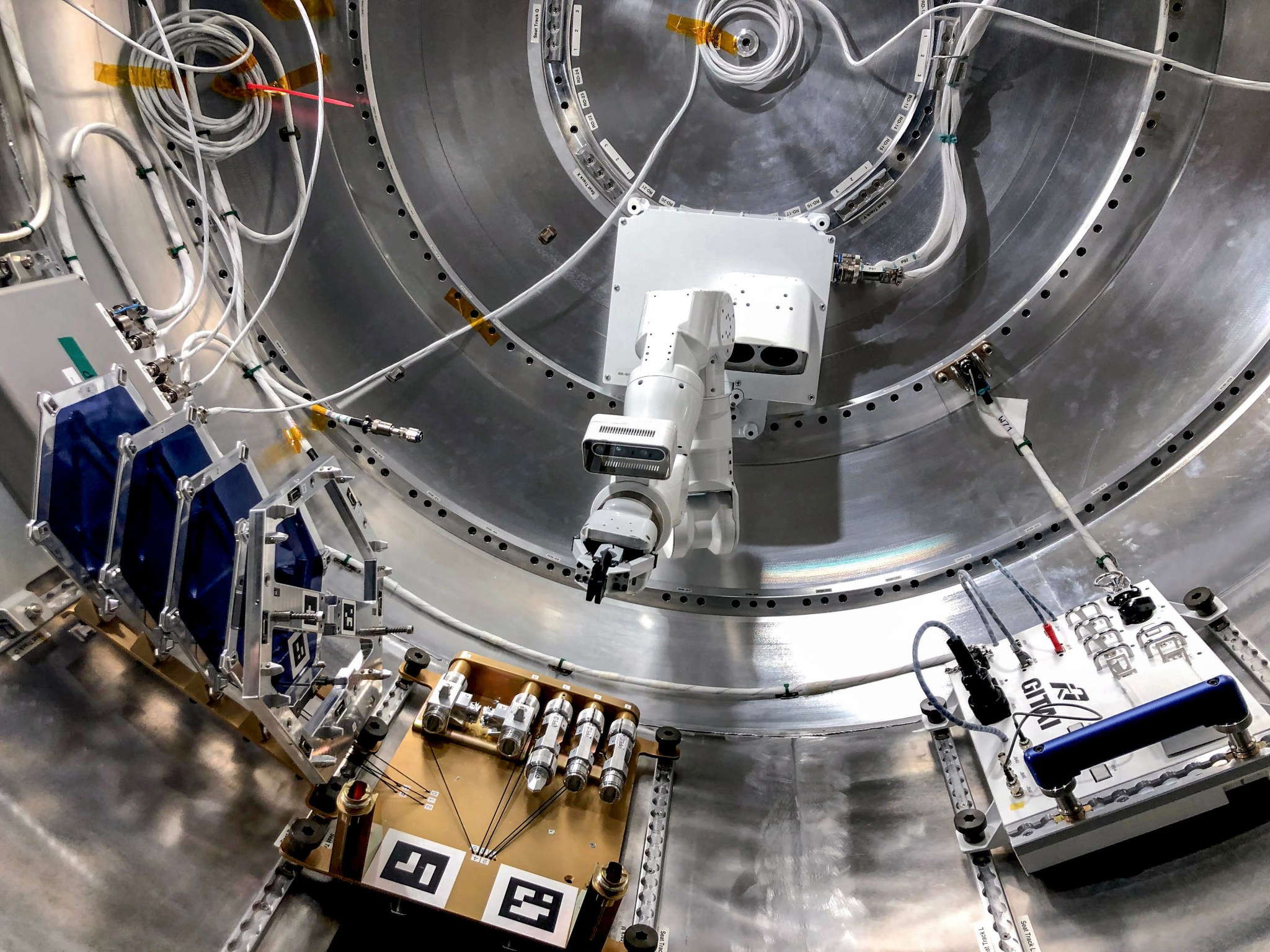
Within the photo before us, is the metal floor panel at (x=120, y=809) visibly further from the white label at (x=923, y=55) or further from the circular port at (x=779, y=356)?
the white label at (x=923, y=55)

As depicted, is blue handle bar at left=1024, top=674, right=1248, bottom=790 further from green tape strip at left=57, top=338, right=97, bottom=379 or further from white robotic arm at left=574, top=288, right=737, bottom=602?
green tape strip at left=57, top=338, right=97, bottom=379

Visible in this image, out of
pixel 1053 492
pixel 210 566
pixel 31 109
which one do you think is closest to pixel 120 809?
pixel 210 566

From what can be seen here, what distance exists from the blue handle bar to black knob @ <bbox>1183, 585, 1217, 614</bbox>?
54cm

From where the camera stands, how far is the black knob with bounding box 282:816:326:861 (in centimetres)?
171

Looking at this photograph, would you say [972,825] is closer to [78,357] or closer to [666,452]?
[666,452]

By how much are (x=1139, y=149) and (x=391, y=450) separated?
2261mm

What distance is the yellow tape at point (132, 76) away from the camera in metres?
2.11

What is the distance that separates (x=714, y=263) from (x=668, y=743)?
1.26m

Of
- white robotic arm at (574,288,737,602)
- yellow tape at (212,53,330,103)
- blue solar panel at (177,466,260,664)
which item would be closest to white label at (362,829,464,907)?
blue solar panel at (177,466,260,664)

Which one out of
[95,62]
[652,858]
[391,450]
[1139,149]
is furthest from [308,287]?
[1139,149]

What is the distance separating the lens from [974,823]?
1.82m

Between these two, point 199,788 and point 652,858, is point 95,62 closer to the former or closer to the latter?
point 199,788

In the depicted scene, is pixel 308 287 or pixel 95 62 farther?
pixel 308 287

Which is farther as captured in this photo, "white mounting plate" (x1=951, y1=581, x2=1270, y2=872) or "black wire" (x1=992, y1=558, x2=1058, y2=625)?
"black wire" (x1=992, y1=558, x2=1058, y2=625)
